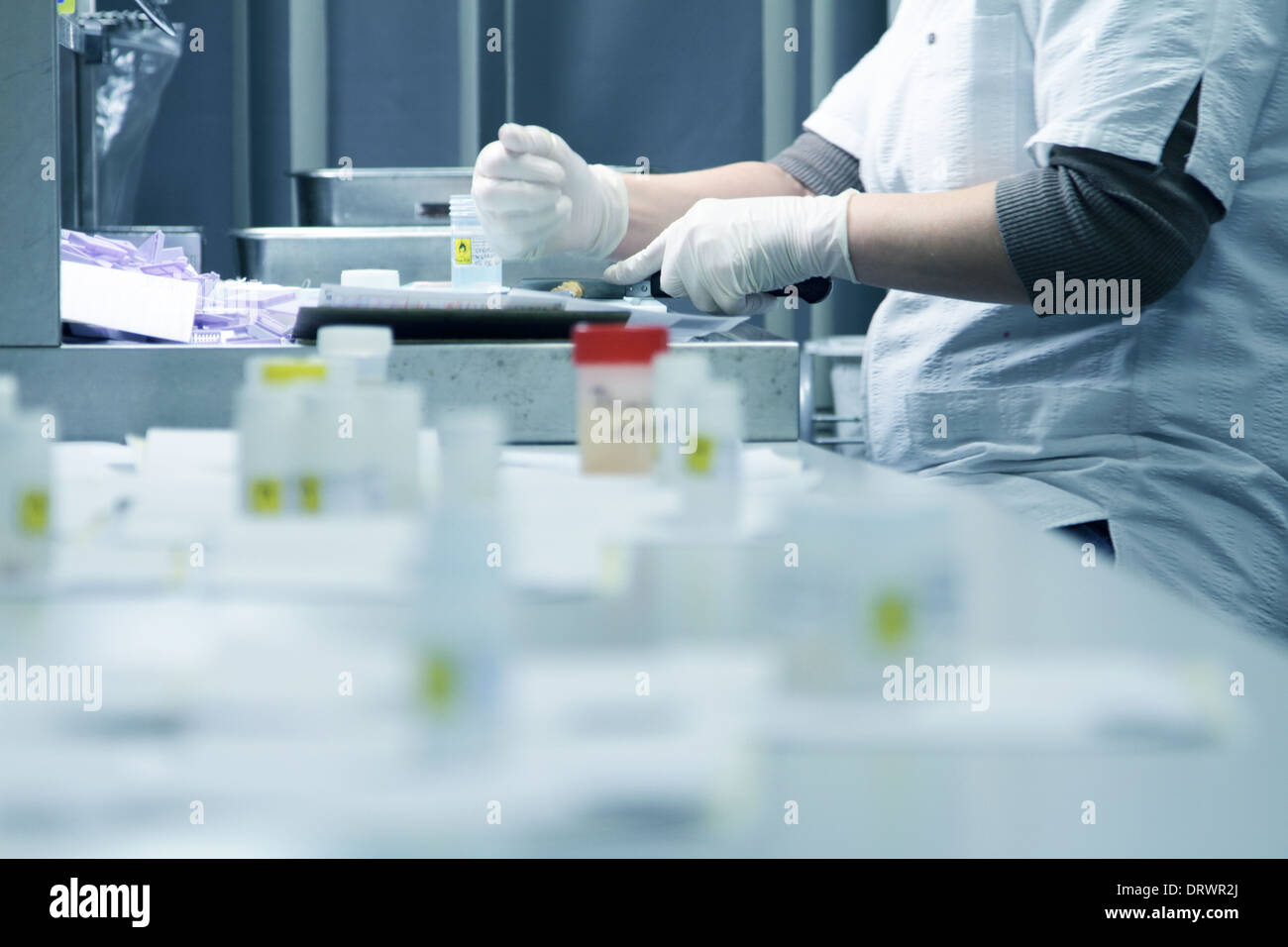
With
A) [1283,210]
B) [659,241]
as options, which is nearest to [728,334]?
[659,241]

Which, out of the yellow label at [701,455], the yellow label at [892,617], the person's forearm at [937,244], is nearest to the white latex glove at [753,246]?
the person's forearm at [937,244]

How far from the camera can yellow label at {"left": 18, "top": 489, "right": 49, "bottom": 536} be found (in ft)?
2.37

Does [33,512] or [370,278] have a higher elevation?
[370,278]

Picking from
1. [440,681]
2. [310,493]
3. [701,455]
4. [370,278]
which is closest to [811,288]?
[370,278]

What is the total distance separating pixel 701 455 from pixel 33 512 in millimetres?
399

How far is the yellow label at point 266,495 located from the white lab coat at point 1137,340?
85 cm

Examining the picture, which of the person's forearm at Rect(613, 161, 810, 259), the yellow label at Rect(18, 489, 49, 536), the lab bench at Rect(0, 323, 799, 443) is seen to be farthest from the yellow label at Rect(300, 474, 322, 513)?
the person's forearm at Rect(613, 161, 810, 259)

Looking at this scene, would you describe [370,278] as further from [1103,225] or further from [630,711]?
[630,711]

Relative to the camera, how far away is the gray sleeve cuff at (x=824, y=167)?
76.5 inches

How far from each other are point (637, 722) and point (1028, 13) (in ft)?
4.06

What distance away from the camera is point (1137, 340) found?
1431 millimetres

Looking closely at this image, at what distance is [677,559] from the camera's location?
723 mm
